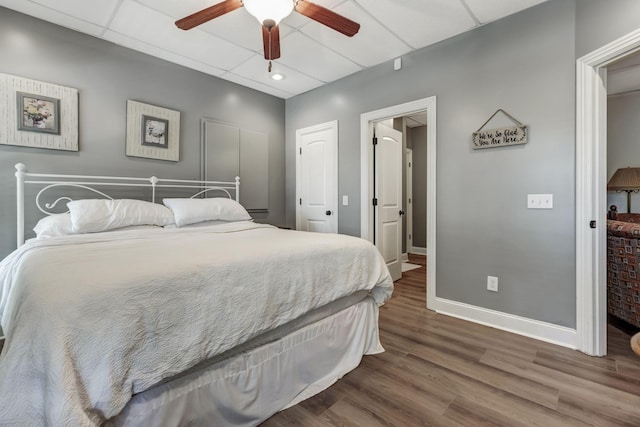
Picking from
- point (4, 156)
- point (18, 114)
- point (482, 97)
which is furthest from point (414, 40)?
point (4, 156)

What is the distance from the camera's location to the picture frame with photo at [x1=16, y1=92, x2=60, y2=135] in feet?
7.74

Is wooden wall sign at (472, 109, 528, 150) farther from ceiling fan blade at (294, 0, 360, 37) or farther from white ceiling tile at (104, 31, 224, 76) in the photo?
white ceiling tile at (104, 31, 224, 76)

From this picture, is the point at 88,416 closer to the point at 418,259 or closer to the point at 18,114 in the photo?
the point at 18,114

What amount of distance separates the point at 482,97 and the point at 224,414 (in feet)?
9.80

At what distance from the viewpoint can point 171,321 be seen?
1067 millimetres

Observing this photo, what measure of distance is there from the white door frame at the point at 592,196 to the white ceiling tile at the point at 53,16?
12.9ft

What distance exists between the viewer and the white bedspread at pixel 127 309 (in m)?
0.83

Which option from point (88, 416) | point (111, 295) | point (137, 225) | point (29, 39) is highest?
point (29, 39)

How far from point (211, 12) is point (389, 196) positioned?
2842 millimetres

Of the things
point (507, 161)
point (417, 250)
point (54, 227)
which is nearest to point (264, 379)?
point (54, 227)

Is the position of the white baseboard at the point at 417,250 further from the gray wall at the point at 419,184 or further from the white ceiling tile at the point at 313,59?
the white ceiling tile at the point at 313,59

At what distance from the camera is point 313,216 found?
409 centimetres

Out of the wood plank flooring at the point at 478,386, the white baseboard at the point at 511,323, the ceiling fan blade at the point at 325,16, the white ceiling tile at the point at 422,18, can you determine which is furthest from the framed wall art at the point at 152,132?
the white baseboard at the point at 511,323

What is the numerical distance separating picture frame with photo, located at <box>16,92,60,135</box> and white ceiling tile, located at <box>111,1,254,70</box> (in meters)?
0.86
